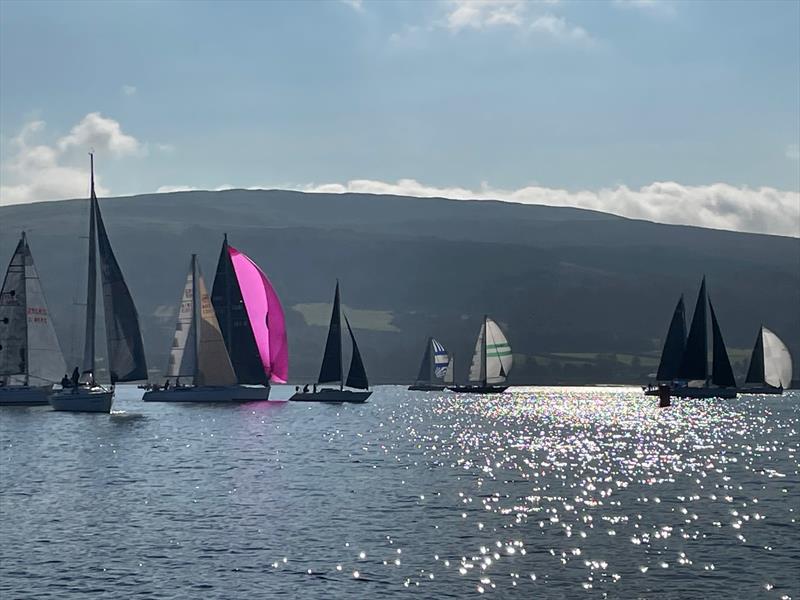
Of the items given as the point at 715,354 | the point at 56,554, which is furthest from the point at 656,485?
the point at 715,354

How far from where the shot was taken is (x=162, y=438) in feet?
269

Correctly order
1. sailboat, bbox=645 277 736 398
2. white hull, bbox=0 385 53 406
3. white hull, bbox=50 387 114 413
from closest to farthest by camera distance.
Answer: white hull, bbox=50 387 114 413 → white hull, bbox=0 385 53 406 → sailboat, bbox=645 277 736 398

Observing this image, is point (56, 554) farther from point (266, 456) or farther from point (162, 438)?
point (162, 438)

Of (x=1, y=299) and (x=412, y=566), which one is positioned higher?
(x=1, y=299)

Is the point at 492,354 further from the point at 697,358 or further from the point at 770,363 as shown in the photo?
the point at 770,363

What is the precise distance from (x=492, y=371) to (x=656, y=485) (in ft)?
426

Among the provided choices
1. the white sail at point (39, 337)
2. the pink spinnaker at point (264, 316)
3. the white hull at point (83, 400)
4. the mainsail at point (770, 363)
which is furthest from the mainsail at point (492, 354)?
the white hull at point (83, 400)

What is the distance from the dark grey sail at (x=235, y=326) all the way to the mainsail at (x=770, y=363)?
92.9 m

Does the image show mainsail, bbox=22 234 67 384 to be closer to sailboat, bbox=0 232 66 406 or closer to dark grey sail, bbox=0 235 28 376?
sailboat, bbox=0 232 66 406

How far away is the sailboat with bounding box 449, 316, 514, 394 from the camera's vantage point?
18088 centimetres

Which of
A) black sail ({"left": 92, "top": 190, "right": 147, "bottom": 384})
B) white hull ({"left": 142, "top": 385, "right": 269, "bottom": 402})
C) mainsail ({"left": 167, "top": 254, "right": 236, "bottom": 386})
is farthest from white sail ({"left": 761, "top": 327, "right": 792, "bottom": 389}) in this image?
black sail ({"left": 92, "top": 190, "right": 147, "bottom": 384})

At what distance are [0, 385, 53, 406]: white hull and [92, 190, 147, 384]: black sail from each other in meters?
9.24

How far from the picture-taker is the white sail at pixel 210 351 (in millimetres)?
113688

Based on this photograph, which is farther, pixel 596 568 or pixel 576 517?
pixel 576 517
